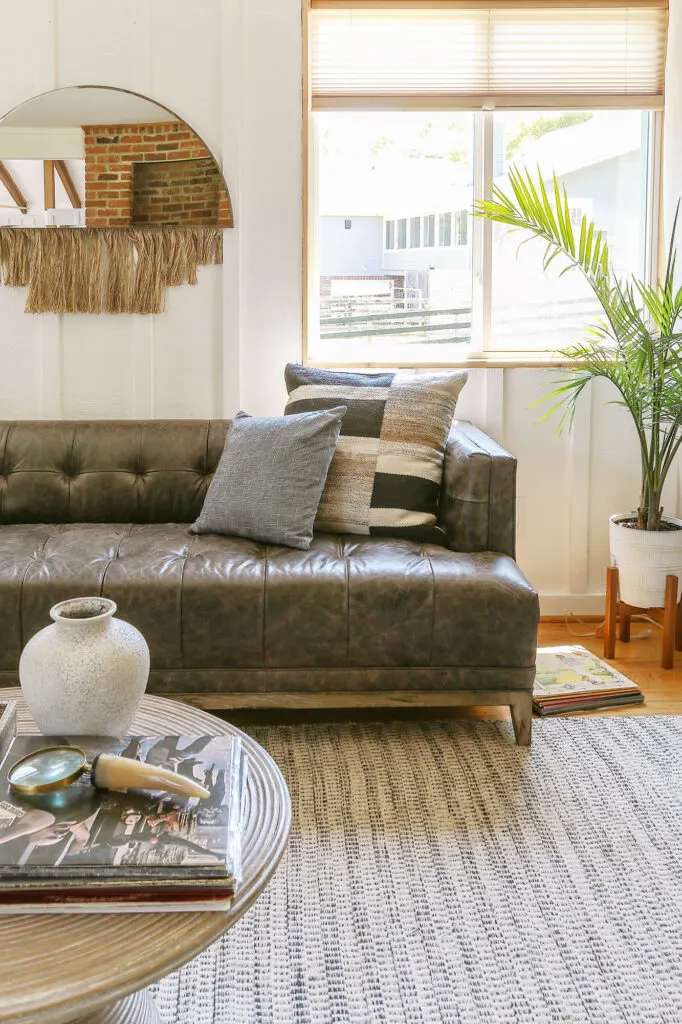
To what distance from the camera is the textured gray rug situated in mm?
1564

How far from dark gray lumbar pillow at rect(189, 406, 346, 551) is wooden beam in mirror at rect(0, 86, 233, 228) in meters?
1.04

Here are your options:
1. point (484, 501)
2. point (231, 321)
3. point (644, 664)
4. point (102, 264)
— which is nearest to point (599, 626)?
point (644, 664)

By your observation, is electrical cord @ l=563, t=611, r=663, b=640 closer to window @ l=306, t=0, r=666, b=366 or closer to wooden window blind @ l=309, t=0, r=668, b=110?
window @ l=306, t=0, r=666, b=366

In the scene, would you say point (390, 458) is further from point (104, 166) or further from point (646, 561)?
point (104, 166)

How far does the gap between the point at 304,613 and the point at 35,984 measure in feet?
4.98

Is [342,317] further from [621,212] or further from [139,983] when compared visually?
[139,983]

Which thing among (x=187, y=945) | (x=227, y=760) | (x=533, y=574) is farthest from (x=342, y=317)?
(x=187, y=945)

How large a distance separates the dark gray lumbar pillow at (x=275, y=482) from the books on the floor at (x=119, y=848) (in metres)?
1.44

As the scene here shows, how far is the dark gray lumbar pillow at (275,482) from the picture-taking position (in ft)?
8.76

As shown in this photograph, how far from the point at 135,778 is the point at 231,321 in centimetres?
249

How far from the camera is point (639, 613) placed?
3.47 meters

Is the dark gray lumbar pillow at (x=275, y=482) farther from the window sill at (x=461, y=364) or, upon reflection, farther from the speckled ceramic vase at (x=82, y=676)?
the speckled ceramic vase at (x=82, y=676)

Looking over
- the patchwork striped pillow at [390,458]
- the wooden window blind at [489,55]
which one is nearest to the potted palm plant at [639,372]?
the wooden window blind at [489,55]

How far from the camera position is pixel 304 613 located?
2422mm
